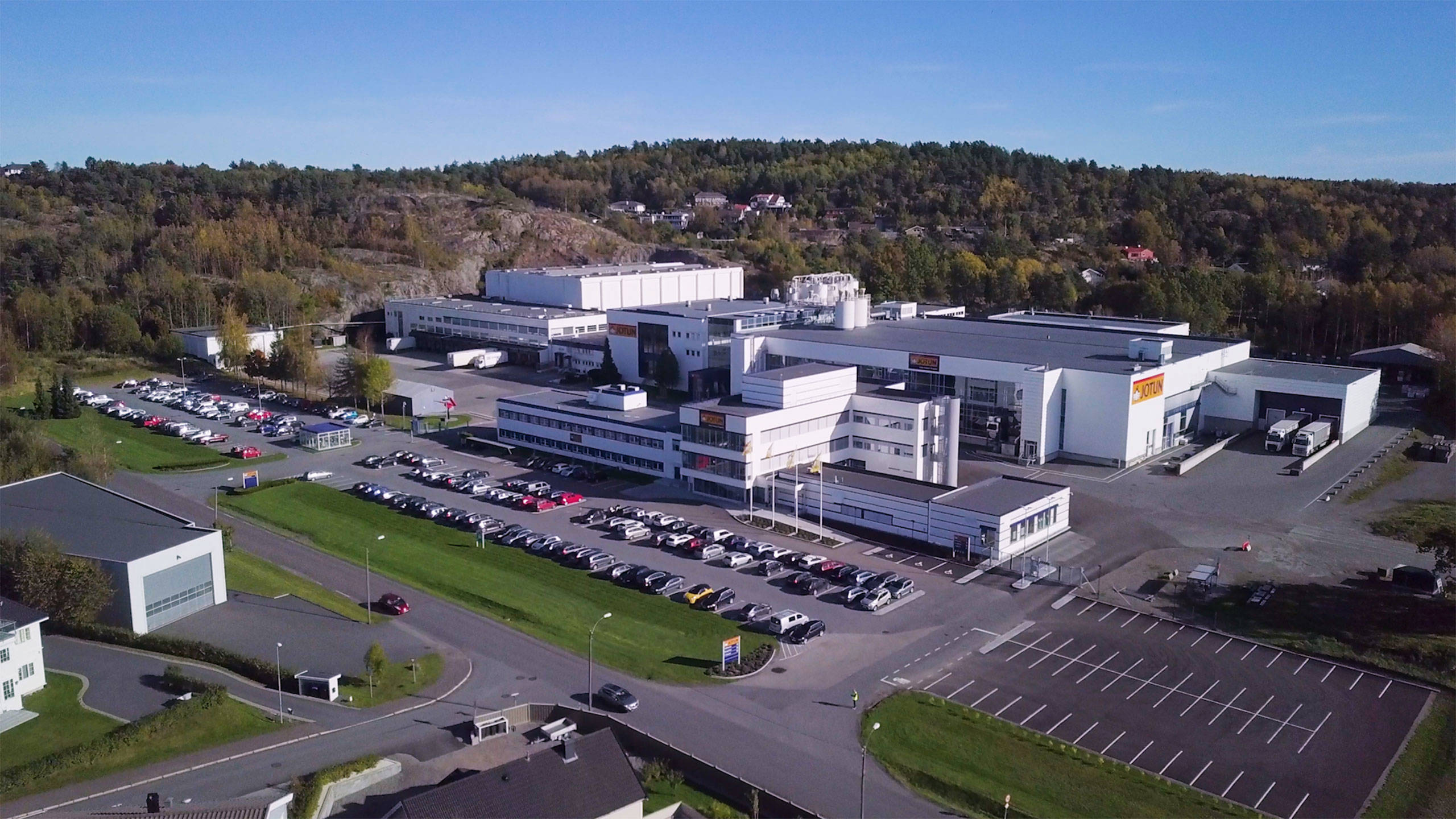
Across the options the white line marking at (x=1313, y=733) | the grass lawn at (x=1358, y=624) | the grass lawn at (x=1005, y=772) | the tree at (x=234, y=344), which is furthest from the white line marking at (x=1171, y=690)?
the tree at (x=234, y=344)

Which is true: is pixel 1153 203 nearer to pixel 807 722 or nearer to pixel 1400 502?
pixel 1400 502

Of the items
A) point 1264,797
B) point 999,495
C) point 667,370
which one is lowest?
point 1264,797

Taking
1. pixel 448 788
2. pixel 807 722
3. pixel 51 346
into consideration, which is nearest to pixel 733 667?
pixel 807 722

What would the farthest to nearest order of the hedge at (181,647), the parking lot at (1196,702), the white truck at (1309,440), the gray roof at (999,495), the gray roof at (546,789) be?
the white truck at (1309,440) < the gray roof at (999,495) < the hedge at (181,647) < the parking lot at (1196,702) < the gray roof at (546,789)

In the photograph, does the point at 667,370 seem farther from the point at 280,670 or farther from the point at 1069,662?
the point at 1069,662

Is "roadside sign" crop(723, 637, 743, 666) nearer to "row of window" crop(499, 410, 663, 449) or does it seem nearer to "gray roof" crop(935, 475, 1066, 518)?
"gray roof" crop(935, 475, 1066, 518)

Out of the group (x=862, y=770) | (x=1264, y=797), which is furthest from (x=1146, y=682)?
(x=862, y=770)

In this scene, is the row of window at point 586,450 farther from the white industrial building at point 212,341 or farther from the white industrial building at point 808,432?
the white industrial building at point 212,341
